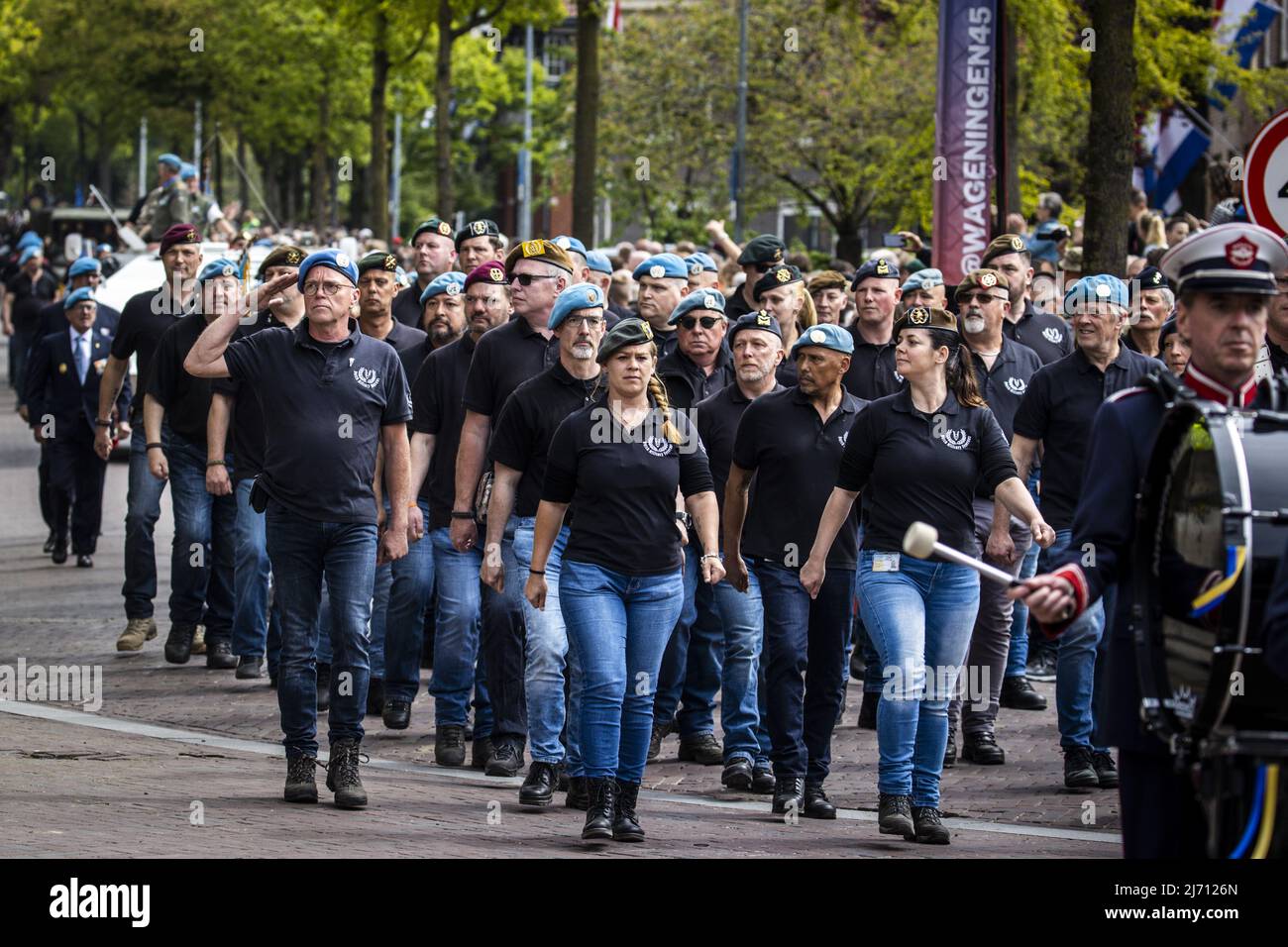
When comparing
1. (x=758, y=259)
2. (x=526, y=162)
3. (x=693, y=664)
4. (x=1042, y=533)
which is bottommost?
(x=693, y=664)

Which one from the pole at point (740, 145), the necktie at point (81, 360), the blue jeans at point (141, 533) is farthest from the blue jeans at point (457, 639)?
the pole at point (740, 145)

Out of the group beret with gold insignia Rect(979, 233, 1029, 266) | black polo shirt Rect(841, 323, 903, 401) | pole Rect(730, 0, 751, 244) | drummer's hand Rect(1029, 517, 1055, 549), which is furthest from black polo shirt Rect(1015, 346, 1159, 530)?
pole Rect(730, 0, 751, 244)

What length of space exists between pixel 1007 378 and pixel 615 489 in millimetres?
3744

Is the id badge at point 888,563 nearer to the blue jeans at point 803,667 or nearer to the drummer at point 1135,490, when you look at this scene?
the blue jeans at point 803,667

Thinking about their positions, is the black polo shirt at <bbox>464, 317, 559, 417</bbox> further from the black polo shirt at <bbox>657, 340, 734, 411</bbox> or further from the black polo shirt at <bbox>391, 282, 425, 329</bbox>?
the black polo shirt at <bbox>391, 282, 425, 329</bbox>

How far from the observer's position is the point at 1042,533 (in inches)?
364

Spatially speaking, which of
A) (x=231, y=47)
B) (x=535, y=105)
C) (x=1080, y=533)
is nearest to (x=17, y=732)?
Result: (x=1080, y=533)

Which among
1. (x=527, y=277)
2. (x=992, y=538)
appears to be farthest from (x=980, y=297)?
(x=527, y=277)

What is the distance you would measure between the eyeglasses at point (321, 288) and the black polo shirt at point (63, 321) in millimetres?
9160

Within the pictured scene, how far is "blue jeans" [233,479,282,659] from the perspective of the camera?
12.4m

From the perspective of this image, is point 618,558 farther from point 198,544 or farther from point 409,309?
point 198,544

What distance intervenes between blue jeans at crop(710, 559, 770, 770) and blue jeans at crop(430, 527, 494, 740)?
1.13 metres

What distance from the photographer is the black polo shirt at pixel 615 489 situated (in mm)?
8586
